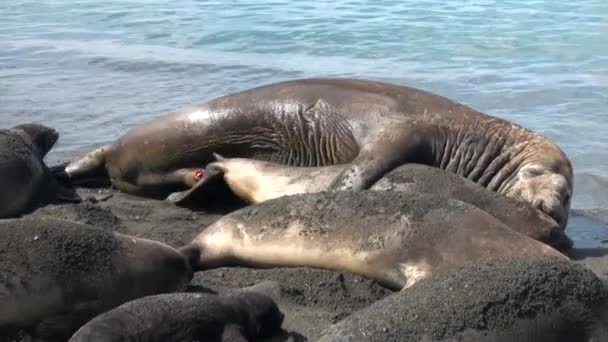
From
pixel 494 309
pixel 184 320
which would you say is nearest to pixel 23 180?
pixel 184 320

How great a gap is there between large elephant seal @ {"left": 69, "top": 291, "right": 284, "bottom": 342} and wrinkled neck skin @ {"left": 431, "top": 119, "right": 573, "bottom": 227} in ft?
9.60

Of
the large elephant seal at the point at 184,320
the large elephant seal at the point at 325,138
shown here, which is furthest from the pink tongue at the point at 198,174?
the large elephant seal at the point at 184,320

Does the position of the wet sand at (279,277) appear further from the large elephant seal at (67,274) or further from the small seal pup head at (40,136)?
the small seal pup head at (40,136)

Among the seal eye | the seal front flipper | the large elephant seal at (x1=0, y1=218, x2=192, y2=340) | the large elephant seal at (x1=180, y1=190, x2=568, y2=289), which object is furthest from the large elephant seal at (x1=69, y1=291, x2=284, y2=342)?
the seal eye

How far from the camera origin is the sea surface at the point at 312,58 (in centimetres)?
1091

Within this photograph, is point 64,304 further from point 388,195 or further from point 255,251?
point 388,195

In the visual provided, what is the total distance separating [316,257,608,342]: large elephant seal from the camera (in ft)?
12.5

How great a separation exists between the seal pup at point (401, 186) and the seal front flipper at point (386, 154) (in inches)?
3.7

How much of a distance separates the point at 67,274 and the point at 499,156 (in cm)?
390

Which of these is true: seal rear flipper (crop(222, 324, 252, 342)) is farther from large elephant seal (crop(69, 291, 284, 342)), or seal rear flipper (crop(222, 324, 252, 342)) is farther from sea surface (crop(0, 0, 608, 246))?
sea surface (crop(0, 0, 608, 246))

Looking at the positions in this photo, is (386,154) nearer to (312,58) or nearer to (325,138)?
(325,138)

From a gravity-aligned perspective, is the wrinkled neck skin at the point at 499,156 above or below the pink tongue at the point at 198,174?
above

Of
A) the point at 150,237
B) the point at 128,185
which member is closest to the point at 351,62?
the point at 128,185

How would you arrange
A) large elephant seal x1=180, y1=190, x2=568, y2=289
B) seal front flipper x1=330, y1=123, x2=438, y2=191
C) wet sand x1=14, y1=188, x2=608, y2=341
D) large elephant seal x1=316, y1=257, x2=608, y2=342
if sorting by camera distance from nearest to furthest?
large elephant seal x1=316, y1=257, x2=608, y2=342 → wet sand x1=14, y1=188, x2=608, y2=341 → large elephant seal x1=180, y1=190, x2=568, y2=289 → seal front flipper x1=330, y1=123, x2=438, y2=191
